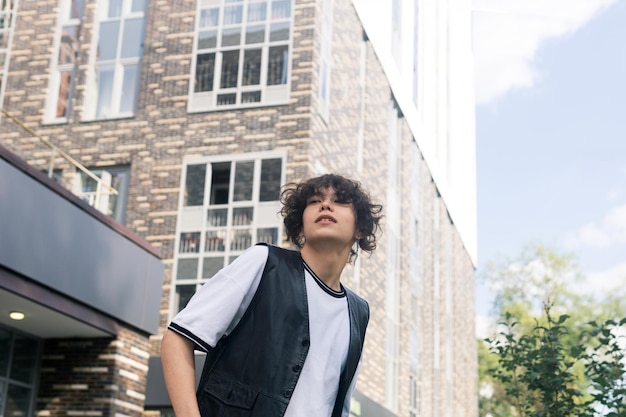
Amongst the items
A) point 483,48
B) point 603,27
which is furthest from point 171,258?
point 483,48

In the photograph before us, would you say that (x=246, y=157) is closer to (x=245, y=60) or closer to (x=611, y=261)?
(x=245, y=60)

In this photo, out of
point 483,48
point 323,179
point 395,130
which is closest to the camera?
point 323,179

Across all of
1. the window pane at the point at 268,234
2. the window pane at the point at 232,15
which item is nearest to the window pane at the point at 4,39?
the window pane at the point at 232,15

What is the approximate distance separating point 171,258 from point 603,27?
10808 mm

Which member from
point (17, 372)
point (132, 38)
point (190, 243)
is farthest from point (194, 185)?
point (17, 372)

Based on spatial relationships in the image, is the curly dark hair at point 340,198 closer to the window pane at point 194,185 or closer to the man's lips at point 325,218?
the man's lips at point 325,218

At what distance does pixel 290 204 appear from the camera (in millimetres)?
2930

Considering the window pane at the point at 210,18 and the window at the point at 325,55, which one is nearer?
the window at the point at 325,55

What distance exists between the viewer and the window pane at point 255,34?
19172 millimetres

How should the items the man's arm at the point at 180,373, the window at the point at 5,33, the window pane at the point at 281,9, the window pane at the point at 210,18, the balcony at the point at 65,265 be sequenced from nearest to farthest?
the man's arm at the point at 180,373, the balcony at the point at 65,265, the window pane at the point at 281,9, the window pane at the point at 210,18, the window at the point at 5,33

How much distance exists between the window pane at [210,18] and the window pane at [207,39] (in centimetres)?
19

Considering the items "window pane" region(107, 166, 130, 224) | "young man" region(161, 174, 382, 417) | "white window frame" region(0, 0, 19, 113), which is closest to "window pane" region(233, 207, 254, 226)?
"window pane" region(107, 166, 130, 224)

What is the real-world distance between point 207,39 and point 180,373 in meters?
18.0

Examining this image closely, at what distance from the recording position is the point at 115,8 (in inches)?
806
